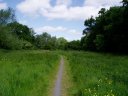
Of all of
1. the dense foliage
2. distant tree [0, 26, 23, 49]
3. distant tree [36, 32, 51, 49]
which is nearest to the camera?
the dense foliage

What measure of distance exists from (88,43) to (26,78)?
82.1 metres

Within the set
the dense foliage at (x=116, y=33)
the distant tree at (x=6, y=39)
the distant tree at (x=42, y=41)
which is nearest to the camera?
the dense foliage at (x=116, y=33)

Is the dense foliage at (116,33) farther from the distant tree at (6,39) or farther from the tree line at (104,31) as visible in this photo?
the distant tree at (6,39)

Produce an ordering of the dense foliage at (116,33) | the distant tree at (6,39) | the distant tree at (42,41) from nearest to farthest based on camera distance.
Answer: the dense foliage at (116,33) < the distant tree at (6,39) < the distant tree at (42,41)

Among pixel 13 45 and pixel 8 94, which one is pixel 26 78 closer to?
pixel 8 94

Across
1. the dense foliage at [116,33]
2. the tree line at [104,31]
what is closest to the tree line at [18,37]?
the tree line at [104,31]

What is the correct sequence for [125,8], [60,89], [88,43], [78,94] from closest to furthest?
[78,94], [60,89], [125,8], [88,43]

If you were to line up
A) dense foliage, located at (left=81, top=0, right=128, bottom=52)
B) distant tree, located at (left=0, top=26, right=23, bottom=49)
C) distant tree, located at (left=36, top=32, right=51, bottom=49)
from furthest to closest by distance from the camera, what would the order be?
distant tree, located at (left=36, top=32, right=51, bottom=49) < distant tree, located at (left=0, top=26, right=23, bottom=49) < dense foliage, located at (left=81, top=0, right=128, bottom=52)

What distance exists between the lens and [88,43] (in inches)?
3907

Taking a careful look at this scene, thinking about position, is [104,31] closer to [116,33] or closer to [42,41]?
[116,33]

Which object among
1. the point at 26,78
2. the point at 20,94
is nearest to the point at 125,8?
the point at 26,78

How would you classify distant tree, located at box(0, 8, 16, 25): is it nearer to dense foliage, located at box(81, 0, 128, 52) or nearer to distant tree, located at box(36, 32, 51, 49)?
dense foliage, located at box(81, 0, 128, 52)

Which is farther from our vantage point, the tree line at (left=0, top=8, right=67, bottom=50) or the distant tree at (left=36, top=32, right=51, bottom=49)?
the distant tree at (left=36, top=32, right=51, bottom=49)

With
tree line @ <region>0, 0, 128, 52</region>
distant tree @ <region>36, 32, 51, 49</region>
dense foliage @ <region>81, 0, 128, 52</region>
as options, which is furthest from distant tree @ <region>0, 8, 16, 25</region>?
distant tree @ <region>36, 32, 51, 49</region>
